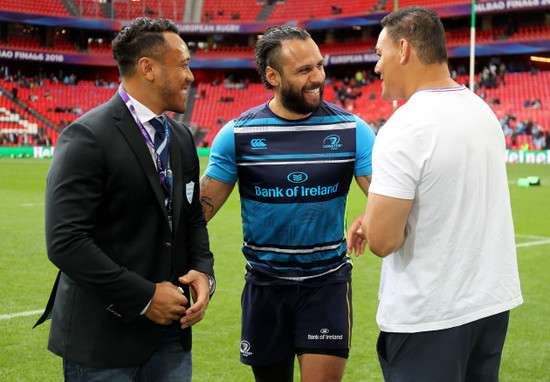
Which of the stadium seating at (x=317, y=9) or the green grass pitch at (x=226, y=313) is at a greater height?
the stadium seating at (x=317, y=9)

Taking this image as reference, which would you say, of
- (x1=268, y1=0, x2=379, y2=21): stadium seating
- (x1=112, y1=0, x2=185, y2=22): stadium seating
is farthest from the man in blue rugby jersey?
(x1=112, y1=0, x2=185, y2=22): stadium seating

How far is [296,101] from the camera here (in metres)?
3.55

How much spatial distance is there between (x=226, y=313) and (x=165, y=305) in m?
4.30

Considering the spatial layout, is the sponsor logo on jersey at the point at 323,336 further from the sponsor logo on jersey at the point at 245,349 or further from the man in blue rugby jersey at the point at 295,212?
the sponsor logo on jersey at the point at 245,349

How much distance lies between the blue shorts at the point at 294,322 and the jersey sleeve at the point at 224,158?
64 cm

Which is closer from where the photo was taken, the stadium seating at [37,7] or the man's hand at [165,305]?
the man's hand at [165,305]

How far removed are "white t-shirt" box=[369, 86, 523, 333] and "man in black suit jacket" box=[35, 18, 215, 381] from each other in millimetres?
821

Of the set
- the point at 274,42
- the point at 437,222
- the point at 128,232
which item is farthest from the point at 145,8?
the point at 437,222

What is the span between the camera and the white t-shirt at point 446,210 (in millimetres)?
2342

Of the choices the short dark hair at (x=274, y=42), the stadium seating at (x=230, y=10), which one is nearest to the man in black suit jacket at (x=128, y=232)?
the short dark hair at (x=274, y=42)

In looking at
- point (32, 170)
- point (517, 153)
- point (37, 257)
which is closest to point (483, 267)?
point (37, 257)

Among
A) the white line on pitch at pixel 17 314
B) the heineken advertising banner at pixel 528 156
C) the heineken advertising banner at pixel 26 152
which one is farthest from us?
the heineken advertising banner at pixel 26 152

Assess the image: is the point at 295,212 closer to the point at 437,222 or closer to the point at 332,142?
the point at 332,142

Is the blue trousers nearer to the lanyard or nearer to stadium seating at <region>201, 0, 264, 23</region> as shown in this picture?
the lanyard
